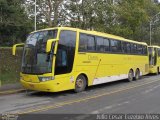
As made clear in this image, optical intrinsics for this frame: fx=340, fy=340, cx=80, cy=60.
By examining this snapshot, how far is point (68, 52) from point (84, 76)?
2.13 metres

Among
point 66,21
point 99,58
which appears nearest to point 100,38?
point 99,58

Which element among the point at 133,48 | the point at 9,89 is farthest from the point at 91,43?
the point at 133,48

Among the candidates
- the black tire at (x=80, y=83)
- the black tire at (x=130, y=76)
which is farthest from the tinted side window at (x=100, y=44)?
the black tire at (x=130, y=76)

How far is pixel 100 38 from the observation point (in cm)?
1892

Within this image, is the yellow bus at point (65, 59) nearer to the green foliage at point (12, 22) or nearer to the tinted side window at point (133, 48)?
the tinted side window at point (133, 48)

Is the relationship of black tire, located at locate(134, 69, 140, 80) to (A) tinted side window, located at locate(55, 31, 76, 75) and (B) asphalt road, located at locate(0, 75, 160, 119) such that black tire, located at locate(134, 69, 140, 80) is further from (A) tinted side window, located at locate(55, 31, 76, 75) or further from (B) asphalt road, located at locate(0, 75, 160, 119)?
(A) tinted side window, located at locate(55, 31, 76, 75)

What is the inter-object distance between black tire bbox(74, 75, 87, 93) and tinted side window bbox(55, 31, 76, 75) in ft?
3.30

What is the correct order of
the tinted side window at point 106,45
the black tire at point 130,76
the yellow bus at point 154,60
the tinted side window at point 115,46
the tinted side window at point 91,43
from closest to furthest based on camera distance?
1. the tinted side window at point 91,43
2. the tinted side window at point 106,45
3. the tinted side window at point 115,46
4. the black tire at point 130,76
5. the yellow bus at point 154,60

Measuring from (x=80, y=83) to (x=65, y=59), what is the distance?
183 cm

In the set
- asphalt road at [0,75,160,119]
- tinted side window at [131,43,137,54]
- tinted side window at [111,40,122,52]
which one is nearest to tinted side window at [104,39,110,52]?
tinted side window at [111,40,122,52]

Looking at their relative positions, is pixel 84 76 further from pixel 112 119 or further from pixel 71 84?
pixel 112 119

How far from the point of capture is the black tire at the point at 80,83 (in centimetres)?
1656

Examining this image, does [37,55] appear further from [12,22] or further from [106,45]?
[12,22]

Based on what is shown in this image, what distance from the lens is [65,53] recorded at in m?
15.6
